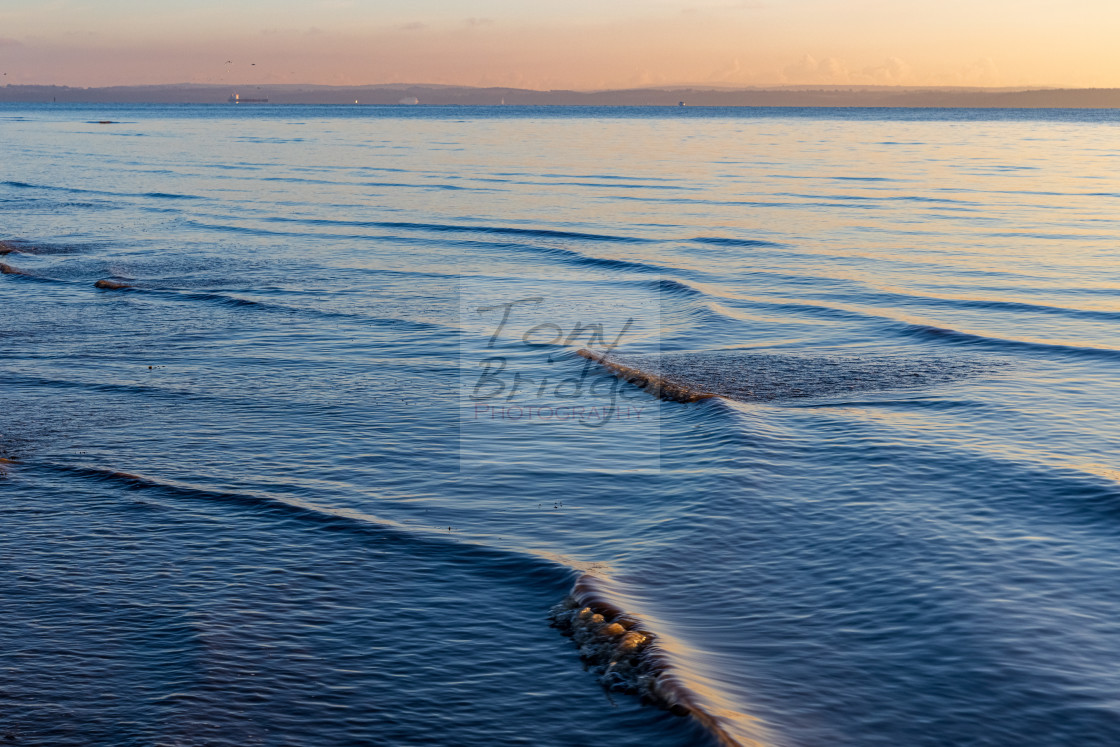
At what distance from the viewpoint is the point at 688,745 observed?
6008mm

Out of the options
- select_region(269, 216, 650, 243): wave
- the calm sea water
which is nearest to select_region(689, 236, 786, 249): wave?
select_region(269, 216, 650, 243): wave

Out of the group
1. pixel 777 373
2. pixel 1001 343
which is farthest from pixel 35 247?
pixel 1001 343

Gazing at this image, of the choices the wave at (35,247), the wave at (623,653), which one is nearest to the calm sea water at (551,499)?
the wave at (623,653)

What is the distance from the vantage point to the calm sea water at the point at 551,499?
6438 millimetres

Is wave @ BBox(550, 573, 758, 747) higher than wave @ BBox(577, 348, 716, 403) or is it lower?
lower

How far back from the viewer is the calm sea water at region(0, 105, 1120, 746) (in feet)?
21.1

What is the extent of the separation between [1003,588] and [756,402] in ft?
18.1

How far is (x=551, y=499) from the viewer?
393 inches

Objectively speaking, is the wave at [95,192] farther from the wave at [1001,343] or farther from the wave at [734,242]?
the wave at [1001,343]

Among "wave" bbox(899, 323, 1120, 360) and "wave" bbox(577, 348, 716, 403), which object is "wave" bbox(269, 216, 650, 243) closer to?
"wave" bbox(899, 323, 1120, 360)

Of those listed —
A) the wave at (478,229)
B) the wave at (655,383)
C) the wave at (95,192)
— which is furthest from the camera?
the wave at (95,192)

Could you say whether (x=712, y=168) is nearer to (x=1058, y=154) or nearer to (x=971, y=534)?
(x=1058, y=154)

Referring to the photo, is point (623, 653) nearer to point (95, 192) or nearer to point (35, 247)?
point (35, 247)

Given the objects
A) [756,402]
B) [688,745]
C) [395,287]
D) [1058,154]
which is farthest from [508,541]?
[1058,154]
